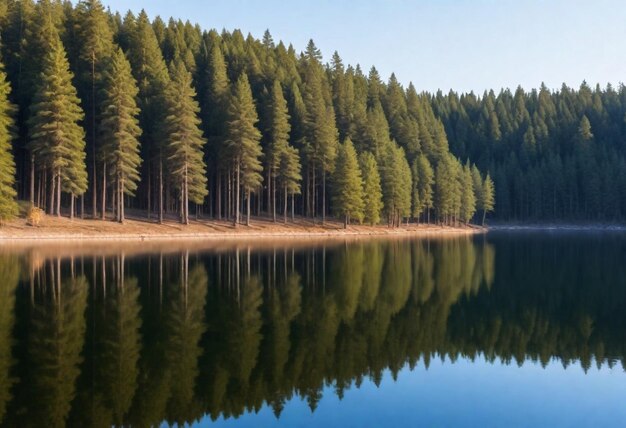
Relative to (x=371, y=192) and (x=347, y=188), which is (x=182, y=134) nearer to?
(x=347, y=188)

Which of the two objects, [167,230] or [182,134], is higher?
[182,134]

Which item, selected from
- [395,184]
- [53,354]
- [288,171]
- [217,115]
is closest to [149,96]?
[217,115]

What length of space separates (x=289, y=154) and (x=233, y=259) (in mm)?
44753

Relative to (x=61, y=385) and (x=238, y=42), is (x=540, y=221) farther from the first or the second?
(x=61, y=385)

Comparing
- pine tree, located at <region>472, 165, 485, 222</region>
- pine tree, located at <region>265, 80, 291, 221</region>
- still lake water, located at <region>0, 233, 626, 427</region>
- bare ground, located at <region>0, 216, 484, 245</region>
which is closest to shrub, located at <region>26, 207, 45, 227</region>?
bare ground, located at <region>0, 216, 484, 245</region>

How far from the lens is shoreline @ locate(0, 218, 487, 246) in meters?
49.7

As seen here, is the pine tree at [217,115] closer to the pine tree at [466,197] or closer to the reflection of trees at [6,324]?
the reflection of trees at [6,324]

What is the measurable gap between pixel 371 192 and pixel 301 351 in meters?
71.1

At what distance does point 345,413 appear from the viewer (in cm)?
1069

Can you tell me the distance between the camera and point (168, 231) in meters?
59.9

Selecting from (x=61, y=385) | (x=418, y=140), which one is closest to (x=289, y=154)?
(x=418, y=140)

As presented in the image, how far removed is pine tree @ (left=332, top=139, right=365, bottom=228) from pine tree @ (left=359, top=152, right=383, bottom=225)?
137cm

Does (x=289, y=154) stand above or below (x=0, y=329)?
above

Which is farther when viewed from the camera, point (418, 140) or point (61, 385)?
point (418, 140)
